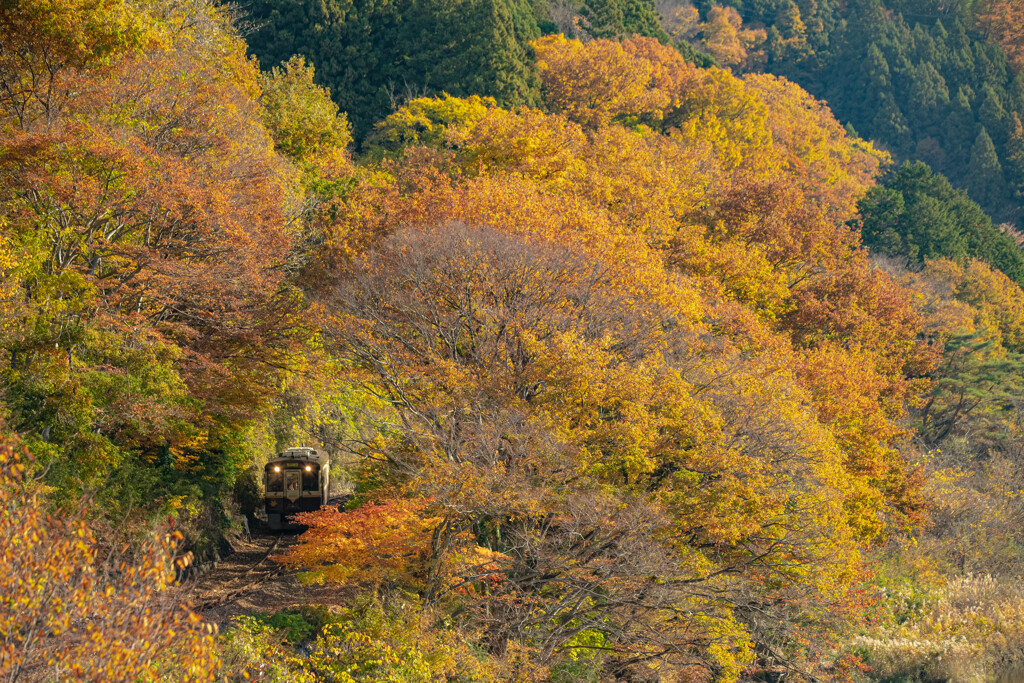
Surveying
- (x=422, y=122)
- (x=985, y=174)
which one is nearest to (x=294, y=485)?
(x=422, y=122)

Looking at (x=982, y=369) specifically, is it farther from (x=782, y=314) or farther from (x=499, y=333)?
(x=499, y=333)

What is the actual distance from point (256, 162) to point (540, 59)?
99.5ft

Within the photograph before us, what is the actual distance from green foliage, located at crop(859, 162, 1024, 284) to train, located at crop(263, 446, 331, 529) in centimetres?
4327

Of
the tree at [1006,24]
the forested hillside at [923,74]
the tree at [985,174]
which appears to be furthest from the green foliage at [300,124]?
the tree at [1006,24]

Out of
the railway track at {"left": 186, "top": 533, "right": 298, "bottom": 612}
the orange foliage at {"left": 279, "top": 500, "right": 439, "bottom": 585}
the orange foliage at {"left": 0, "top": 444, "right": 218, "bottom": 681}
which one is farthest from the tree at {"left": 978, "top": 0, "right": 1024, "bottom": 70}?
the orange foliage at {"left": 0, "top": 444, "right": 218, "bottom": 681}

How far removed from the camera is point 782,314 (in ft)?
105

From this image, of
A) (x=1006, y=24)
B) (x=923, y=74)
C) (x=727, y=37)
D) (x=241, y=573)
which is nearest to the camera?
(x=241, y=573)

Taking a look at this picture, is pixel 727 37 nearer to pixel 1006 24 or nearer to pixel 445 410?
pixel 1006 24

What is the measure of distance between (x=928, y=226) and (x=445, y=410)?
159 feet

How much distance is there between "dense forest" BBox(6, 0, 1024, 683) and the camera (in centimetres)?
1443

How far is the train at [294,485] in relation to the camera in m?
23.3

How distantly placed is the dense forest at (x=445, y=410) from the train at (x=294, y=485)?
0.93 meters

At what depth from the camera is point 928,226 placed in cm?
5475

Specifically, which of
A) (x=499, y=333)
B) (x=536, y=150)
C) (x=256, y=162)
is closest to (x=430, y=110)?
(x=536, y=150)
